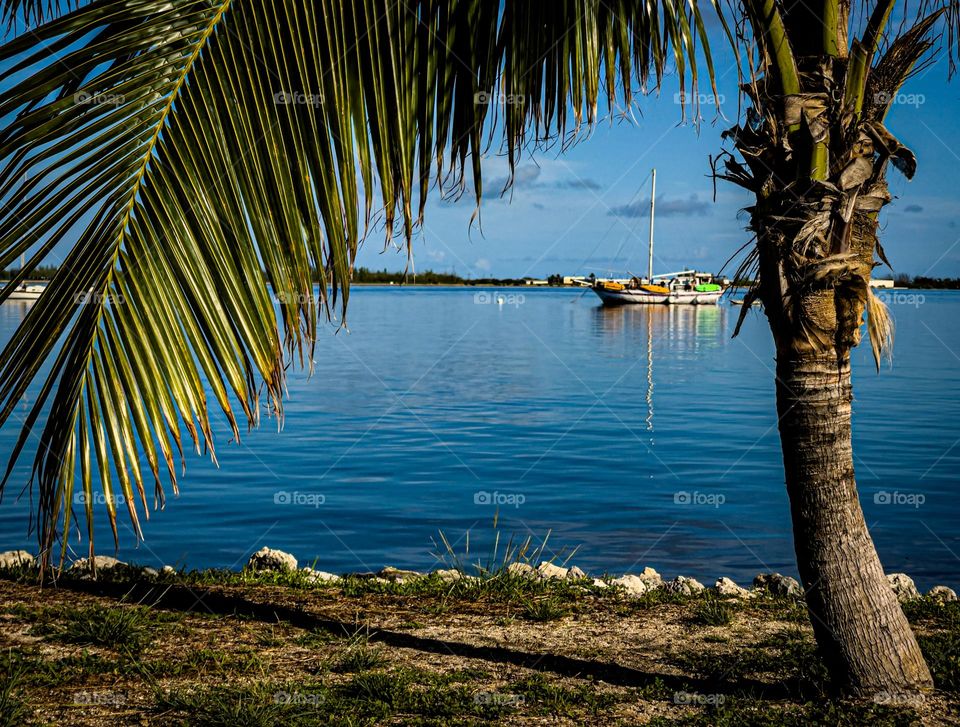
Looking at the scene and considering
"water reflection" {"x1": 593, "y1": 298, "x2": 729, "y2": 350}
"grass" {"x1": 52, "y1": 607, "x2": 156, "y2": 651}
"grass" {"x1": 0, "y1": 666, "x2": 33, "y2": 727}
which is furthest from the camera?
"water reflection" {"x1": 593, "y1": 298, "x2": 729, "y2": 350}

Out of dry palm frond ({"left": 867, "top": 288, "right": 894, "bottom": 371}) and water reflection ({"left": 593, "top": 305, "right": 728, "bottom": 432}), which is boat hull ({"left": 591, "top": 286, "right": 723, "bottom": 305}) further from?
dry palm frond ({"left": 867, "top": 288, "right": 894, "bottom": 371})

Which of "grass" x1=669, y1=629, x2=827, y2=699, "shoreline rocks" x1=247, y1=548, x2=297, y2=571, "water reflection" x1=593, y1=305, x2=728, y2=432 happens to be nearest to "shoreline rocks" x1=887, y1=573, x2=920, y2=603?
"grass" x1=669, y1=629, x2=827, y2=699

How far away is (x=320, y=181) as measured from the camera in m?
3.45

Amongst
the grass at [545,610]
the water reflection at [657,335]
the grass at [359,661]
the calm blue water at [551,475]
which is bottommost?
the calm blue water at [551,475]

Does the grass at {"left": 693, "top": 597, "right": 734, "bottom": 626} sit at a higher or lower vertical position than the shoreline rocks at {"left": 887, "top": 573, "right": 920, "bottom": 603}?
higher

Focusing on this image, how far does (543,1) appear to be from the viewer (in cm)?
380

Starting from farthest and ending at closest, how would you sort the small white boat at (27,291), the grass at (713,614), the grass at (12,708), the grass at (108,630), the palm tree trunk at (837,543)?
the grass at (713,614) < the grass at (108,630) < the palm tree trunk at (837,543) < the grass at (12,708) < the small white boat at (27,291)

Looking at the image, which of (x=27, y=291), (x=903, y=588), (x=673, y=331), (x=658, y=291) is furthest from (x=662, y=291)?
(x=903, y=588)

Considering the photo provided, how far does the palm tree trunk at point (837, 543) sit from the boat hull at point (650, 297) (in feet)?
303

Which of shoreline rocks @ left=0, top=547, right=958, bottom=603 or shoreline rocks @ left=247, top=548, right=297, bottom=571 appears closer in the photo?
shoreline rocks @ left=0, top=547, right=958, bottom=603

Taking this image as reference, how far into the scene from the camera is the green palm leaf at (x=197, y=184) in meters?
3.03

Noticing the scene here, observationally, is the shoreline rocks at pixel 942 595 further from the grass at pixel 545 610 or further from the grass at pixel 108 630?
the grass at pixel 108 630

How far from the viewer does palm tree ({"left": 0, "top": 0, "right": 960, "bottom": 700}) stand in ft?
10.1

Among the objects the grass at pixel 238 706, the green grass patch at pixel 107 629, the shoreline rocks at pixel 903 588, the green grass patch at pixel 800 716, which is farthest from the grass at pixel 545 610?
the shoreline rocks at pixel 903 588
